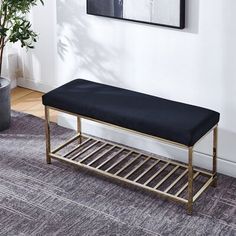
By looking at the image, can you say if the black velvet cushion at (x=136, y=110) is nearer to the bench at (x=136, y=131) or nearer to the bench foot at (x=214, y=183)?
the bench at (x=136, y=131)

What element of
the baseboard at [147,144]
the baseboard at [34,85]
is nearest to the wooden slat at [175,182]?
the baseboard at [147,144]

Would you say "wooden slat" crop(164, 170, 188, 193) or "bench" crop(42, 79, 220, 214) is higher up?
"bench" crop(42, 79, 220, 214)

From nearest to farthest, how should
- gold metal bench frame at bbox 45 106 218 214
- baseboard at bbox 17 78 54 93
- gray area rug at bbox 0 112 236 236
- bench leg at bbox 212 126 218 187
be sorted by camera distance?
gray area rug at bbox 0 112 236 236, gold metal bench frame at bbox 45 106 218 214, bench leg at bbox 212 126 218 187, baseboard at bbox 17 78 54 93

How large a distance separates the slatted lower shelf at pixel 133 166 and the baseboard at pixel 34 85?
2.79 ft

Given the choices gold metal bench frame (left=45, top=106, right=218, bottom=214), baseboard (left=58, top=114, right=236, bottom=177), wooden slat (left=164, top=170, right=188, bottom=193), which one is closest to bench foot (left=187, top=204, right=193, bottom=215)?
gold metal bench frame (left=45, top=106, right=218, bottom=214)

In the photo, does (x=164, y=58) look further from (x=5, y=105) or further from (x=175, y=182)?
(x=5, y=105)

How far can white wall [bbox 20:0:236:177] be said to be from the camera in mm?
3207

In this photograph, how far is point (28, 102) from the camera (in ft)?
14.5

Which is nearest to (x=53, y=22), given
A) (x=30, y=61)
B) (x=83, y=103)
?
(x=30, y=61)

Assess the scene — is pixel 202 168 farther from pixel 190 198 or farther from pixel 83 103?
pixel 83 103

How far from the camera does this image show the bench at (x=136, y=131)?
302 cm

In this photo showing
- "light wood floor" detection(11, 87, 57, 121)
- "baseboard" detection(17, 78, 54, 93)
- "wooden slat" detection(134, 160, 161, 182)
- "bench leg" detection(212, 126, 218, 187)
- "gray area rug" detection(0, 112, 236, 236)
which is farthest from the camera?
"baseboard" detection(17, 78, 54, 93)

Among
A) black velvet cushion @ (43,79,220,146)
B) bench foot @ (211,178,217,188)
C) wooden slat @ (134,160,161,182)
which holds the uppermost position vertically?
black velvet cushion @ (43,79,220,146)

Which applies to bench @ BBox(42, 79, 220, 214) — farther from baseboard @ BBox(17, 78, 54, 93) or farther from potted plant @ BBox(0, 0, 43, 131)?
baseboard @ BBox(17, 78, 54, 93)
